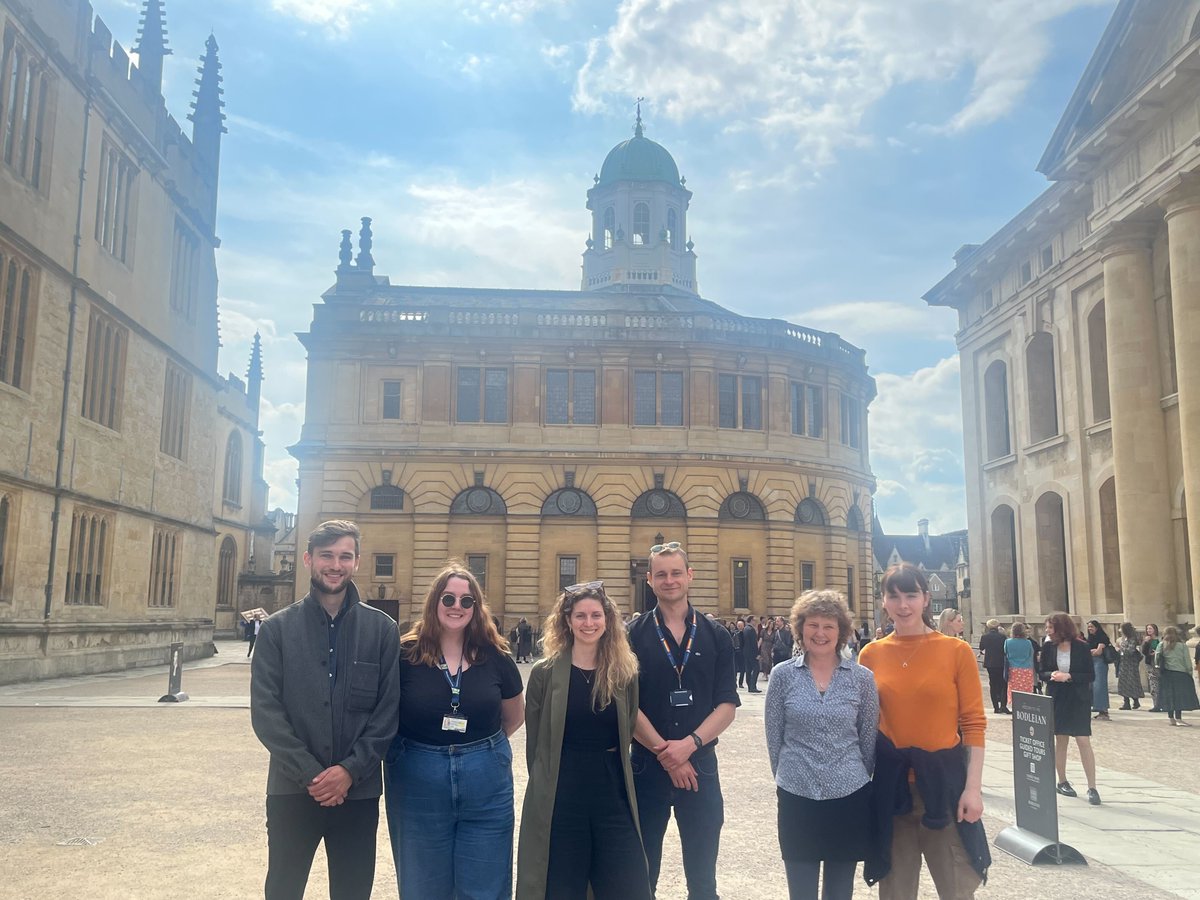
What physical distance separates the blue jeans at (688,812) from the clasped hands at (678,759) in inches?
4.3

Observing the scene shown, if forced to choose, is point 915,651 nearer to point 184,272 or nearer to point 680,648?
point 680,648

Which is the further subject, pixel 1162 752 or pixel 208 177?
pixel 208 177

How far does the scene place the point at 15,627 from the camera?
22344 millimetres

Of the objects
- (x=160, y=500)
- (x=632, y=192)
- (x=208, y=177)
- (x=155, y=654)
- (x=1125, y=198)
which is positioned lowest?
(x=155, y=654)

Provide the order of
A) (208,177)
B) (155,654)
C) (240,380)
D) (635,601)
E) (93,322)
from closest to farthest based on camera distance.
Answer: (93,322) → (155,654) → (208,177) → (635,601) → (240,380)

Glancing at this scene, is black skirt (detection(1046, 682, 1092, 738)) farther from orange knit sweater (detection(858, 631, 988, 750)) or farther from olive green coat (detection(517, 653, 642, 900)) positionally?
olive green coat (detection(517, 653, 642, 900))

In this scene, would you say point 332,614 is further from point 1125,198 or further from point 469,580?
point 1125,198

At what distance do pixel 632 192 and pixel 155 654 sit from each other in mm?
40400

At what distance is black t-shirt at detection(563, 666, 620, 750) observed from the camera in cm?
479

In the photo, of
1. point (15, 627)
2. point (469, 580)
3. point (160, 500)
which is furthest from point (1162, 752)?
point (160, 500)

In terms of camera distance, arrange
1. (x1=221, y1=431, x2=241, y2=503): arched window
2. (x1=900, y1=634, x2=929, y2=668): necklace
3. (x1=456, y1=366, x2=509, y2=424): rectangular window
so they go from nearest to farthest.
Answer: (x1=900, y1=634, x2=929, y2=668): necklace
(x1=456, y1=366, x2=509, y2=424): rectangular window
(x1=221, y1=431, x2=241, y2=503): arched window

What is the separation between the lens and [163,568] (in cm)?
3167

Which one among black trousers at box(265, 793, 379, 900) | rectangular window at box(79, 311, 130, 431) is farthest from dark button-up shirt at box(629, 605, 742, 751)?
rectangular window at box(79, 311, 130, 431)

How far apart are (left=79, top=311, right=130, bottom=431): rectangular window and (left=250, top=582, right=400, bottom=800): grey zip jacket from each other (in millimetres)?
23963
